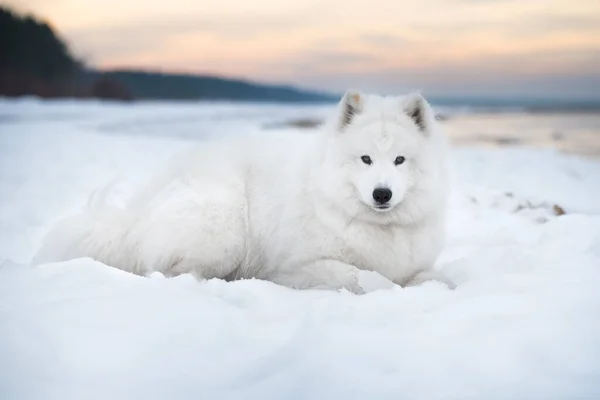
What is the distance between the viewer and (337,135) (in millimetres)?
3621

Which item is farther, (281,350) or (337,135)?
(337,135)

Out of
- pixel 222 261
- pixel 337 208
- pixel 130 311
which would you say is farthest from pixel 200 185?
pixel 130 311

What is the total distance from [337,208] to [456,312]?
1.21 meters

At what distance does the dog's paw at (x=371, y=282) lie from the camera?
3322 millimetres

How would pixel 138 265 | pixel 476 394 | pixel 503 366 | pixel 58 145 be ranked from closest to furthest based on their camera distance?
pixel 476 394 < pixel 503 366 < pixel 138 265 < pixel 58 145

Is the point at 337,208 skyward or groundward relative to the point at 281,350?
skyward

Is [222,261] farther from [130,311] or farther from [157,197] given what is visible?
[130,311]

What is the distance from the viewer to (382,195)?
3.21 metres

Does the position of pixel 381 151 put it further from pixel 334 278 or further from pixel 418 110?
pixel 334 278

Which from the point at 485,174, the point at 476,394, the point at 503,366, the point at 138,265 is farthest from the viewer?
the point at 485,174

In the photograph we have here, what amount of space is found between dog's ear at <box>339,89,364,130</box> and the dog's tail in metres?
1.72

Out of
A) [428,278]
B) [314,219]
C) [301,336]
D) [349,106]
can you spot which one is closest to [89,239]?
[314,219]

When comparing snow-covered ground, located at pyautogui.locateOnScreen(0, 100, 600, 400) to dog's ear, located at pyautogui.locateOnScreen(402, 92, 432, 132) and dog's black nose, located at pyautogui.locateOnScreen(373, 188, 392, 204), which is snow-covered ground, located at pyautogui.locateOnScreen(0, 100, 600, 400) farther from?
dog's ear, located at pyautogui.locateOnScreen(402, 92, 432, 132)

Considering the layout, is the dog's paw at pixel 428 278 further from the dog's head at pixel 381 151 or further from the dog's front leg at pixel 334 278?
the dog's head at pixel 381 151
